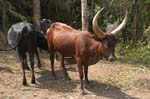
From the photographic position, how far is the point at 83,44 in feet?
30.1

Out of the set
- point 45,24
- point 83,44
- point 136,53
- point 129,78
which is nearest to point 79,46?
point 83,44

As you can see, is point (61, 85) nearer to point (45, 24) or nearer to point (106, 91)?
point (106, 91)

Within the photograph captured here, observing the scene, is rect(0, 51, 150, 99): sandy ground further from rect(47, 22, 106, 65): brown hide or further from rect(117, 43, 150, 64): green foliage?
rect(117, 43, 150, 64): green foliage

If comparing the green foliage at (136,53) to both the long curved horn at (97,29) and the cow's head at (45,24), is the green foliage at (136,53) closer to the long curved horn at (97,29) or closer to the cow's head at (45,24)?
the cow's head at (45,24)

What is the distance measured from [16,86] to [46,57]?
3.20m

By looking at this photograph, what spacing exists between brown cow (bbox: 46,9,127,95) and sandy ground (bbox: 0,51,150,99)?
0.32m

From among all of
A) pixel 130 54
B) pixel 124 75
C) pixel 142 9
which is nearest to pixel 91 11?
pixel 142 9

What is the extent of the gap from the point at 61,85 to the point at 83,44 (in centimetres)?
134

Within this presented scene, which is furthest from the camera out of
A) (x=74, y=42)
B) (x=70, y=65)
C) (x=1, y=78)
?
(x=70, y=65)

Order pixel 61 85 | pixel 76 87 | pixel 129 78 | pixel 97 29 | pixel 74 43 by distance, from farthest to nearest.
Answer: pixel 129 78
pixel 61 85
pixel 76 87
pixel 74 43
pixel 97 29

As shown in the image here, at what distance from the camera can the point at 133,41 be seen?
17047 mm

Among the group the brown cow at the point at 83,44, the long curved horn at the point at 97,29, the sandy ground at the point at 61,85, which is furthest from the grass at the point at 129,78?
the long curved horn at the point at 97,29

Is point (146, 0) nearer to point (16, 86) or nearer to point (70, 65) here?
point (70, 65)

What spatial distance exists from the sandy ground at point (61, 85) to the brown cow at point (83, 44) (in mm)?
324
